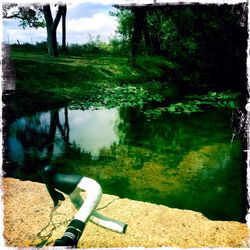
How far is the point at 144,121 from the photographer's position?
8.23m

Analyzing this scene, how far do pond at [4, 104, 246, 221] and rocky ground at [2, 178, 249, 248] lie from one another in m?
0.66

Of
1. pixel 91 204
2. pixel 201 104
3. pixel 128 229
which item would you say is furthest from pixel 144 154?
pixel 201 104

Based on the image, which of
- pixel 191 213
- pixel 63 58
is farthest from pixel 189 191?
pixel 63 58

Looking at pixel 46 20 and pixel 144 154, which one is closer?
pixel 144 154

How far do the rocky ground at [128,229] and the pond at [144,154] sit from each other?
2.15ft

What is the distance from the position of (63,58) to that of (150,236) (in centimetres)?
869

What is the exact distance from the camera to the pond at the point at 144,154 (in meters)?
4.76

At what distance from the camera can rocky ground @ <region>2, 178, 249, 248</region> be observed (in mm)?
3248

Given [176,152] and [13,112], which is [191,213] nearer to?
[176,152]

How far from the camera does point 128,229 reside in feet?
11.3

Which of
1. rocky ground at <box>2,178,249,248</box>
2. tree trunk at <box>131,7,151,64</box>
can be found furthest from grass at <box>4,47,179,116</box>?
rocky ground at <box>2,178,249,248</box>

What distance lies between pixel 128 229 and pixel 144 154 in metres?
2.79

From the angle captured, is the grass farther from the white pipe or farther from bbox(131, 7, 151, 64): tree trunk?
the white pipe

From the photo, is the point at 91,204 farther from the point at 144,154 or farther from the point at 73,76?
the point at 73,76
